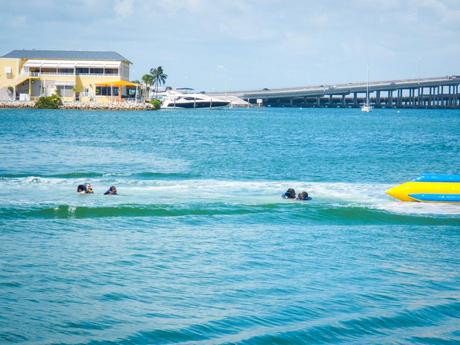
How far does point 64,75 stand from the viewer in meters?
142

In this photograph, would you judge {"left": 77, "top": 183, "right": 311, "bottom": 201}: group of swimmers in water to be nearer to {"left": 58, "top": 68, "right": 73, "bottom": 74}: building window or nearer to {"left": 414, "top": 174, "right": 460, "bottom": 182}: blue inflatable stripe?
{"left": 414, "top": 174, "right": 460, "bottom": 182}: blue inflatable stripe

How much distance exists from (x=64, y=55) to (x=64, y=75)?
23.2 ft

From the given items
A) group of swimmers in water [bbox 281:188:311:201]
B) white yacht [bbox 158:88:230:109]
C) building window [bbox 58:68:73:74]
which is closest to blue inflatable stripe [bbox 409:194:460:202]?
group of swimmers in water [bbox 281:188:311:201]

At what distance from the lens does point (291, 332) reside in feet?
51.2

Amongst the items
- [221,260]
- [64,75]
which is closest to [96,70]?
[64,75]

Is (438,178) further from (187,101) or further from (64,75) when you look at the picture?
(187,101)

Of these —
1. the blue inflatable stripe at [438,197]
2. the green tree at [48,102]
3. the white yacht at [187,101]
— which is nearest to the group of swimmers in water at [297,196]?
the blue inflatable stripe at [438,197]

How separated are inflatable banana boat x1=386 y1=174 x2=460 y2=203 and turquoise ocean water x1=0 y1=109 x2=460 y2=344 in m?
0.81

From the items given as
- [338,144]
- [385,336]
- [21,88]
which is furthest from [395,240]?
[21,88]

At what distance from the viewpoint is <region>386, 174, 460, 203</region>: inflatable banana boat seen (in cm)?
3152

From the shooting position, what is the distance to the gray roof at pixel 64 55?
14538 centimetres

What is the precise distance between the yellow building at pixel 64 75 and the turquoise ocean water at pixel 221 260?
9951cm

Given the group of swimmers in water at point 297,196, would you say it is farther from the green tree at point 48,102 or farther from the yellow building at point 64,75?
the green tree at point 48,102

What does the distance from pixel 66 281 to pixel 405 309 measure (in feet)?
27.1
